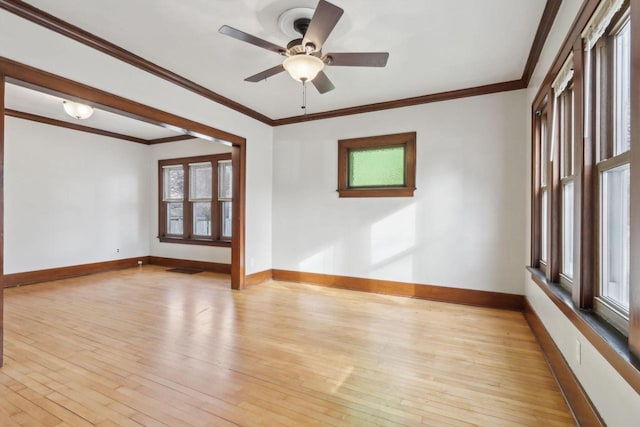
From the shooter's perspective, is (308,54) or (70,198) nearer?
(308,54)

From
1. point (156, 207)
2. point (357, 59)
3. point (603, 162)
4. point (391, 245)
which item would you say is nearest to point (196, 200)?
point (156, 207)

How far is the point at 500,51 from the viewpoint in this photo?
306 centimetres

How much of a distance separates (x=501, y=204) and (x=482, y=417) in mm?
2740

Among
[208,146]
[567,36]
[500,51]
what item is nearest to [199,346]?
[567,36]

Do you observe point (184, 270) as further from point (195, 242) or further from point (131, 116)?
point (131, 116)

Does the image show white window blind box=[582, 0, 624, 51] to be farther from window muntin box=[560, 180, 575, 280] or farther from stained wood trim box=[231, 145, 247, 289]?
stained wood trim box=[231, 145, 247, 289]

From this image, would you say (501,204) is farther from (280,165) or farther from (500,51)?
(280,165)

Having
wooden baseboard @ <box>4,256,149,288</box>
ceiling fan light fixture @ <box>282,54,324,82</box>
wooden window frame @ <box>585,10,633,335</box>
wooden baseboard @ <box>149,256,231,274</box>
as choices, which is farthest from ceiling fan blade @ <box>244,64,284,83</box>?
wooden baseboard @ <box>4,256,149,288</box>

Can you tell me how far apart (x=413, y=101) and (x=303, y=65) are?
2319 mm

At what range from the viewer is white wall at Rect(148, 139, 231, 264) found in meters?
6.17

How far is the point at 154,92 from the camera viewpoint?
11.2 feet

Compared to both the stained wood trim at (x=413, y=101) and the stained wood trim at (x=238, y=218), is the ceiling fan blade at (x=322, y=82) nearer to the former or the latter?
the stained wood trim at (x=413, y=101)

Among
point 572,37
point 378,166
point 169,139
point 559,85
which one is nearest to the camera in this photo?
point 572,37

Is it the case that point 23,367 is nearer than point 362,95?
Yes
